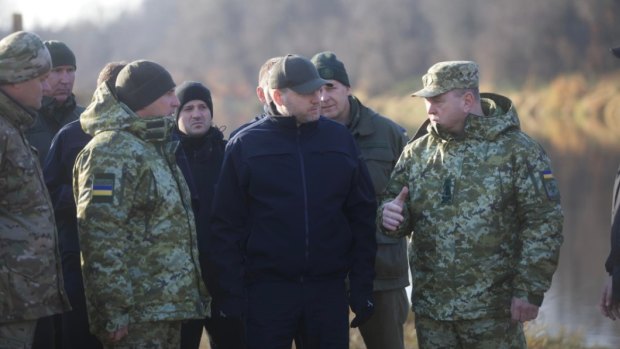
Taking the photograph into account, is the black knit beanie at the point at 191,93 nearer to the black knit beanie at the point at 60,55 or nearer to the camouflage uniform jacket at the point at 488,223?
the black knit beanie at the point at 60,55

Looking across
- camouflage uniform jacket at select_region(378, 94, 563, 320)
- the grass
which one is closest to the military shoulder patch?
camouflage uniform jacket at select_region(378, 94, 563, 320)

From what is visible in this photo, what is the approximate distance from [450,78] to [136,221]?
62.2 inches

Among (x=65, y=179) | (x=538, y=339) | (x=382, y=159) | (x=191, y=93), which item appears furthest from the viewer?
(x=538, y=339)

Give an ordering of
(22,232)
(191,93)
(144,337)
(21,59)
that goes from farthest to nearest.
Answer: (191,93) → (144,337) → (21,59) → (22,232)

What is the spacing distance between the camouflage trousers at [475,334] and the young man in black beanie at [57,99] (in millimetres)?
2357

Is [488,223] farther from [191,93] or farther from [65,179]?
[65,179]

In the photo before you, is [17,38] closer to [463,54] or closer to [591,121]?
[591,121]

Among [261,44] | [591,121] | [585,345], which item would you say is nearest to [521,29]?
[591,121]

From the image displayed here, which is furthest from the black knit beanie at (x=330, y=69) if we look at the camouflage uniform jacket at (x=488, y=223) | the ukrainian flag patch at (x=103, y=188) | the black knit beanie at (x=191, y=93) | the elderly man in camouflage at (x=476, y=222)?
the ukrainian flag patch at (x=103, y=188)

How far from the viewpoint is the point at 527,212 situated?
450 cm

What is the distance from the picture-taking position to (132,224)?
14.1 feet

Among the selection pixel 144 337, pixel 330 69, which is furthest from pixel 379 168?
pixel 144 337

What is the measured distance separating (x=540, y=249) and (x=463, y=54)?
1204 inches

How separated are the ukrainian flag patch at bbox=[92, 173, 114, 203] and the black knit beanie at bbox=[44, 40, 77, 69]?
5.08 ft
